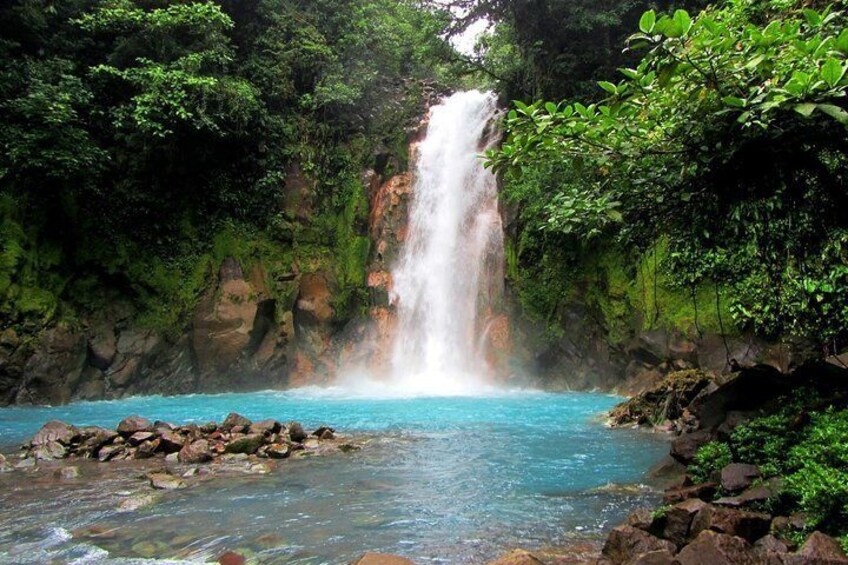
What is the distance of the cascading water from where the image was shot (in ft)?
57.9

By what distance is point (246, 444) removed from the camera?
812 cm

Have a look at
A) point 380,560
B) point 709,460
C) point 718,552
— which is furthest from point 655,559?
point 709,460

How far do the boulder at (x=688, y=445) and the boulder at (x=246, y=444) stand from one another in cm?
547

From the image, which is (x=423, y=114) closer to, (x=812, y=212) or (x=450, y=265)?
(x=450, y=265)

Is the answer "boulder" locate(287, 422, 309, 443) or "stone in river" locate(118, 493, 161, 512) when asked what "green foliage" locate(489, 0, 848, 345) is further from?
"boulder" locate(287, 422, 309, 443)

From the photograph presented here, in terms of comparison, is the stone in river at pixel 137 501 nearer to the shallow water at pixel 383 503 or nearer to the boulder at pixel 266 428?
the shallow water at pixel 383 503

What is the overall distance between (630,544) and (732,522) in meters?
0.71

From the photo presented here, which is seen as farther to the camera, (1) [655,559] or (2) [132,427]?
(2) [132,427]

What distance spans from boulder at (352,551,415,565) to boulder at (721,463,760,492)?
2.78 m

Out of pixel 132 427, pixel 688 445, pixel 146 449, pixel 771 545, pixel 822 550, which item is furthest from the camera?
pixel 132 427

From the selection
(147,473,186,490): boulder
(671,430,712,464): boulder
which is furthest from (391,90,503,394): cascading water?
(671,430,712,464): boulder

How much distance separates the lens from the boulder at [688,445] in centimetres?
609

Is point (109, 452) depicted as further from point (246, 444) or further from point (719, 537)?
point (719, 537)

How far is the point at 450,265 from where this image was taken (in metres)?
18.5
